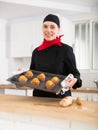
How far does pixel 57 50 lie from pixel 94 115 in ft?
2.02

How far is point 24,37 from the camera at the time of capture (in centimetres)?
379

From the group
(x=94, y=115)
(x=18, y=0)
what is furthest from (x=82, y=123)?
(x=18, y=0)

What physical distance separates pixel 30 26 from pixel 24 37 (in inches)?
9.1

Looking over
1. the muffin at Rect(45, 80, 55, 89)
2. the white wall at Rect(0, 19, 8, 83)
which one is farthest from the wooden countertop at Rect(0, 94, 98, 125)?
the white wall at Rect(0, 19, 8, 83)

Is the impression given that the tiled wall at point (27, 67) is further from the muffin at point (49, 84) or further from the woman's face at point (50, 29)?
the muffin at point (49, 84)

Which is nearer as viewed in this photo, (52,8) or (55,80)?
(55,80)

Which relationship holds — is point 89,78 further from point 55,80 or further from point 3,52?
point 55,80

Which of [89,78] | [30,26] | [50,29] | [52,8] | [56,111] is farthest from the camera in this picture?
[30,26]

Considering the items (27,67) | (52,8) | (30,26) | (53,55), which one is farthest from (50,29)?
(27,67)

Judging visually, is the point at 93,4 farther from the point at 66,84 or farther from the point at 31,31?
the point at 66,84

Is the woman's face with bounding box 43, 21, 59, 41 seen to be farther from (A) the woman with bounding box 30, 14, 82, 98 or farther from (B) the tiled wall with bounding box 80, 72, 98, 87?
(B) the tiled wall with bounding box 80, 72, 98, 87

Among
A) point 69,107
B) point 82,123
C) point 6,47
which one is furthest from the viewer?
point 6,47

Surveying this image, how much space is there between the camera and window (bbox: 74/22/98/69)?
11.6 ft

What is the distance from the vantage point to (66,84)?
116cm
